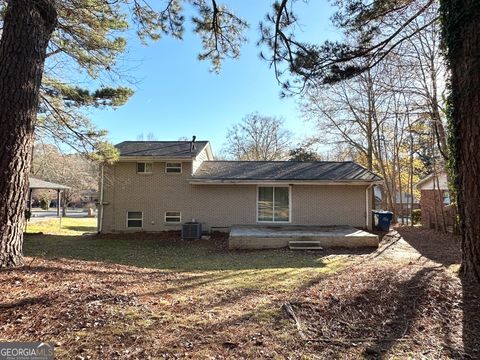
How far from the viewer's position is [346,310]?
377cm

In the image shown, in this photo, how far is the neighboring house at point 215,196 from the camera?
12.8m

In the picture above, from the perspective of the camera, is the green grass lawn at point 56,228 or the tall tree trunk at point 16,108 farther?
the green grass lawn at point 56,228

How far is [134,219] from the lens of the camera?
1336 cm

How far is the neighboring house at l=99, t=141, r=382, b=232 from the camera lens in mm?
12805

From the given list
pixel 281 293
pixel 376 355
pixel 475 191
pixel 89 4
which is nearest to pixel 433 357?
pixel 376 355

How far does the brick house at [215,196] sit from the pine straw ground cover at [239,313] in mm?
6961

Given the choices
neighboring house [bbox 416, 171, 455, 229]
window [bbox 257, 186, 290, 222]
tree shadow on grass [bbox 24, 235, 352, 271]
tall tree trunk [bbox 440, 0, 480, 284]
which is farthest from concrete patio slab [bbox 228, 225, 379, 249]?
neighboring house [bbox 416, 171, 455, 229]

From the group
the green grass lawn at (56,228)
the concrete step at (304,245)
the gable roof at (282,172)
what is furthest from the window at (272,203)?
the green grass lawn at (56,228)

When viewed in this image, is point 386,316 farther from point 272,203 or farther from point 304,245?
point 272,203

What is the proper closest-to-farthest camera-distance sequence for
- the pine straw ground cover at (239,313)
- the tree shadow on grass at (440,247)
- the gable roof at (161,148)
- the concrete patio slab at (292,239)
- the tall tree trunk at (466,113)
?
the pine straw ground cover at (239,313)
the tall tree trunk at (466,113)
the tree shadow on grass at (440,247)
the concrete patio slab at (292,239)
the gable roof at (161,148)

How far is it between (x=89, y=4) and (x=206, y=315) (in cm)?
669

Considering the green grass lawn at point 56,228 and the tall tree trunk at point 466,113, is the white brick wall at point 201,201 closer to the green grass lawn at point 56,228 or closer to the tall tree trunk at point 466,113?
the green grass lawn at point 56,228

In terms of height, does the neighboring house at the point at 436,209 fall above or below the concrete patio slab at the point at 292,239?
above

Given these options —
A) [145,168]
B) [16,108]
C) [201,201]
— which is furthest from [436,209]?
[16,108]
